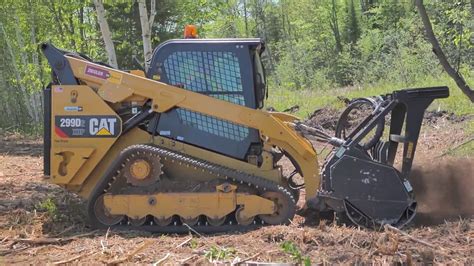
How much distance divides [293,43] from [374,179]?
158 ft

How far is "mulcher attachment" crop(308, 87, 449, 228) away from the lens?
21.4 ft

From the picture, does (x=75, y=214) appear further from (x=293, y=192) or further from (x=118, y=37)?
(x=118, y=37)

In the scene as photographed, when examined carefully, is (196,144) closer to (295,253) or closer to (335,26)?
(295,253)

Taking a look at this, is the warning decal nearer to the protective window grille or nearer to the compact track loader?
the compact track loader

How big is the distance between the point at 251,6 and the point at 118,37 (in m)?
40.5

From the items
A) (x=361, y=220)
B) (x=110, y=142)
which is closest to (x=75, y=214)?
(x=110, y=142)

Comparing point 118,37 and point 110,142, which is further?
point 118,37

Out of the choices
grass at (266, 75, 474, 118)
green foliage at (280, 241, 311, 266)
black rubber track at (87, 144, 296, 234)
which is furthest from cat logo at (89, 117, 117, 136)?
grass at (266, 75, 474, 118)

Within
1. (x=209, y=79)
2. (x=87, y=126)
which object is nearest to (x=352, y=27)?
(x=209, y=79)

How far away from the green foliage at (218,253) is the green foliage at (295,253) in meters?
0.47

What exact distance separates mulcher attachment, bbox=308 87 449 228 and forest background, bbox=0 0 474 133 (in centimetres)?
146

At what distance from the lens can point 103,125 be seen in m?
7.02

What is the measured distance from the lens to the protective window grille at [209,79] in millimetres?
6961

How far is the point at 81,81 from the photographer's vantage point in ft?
23.6
